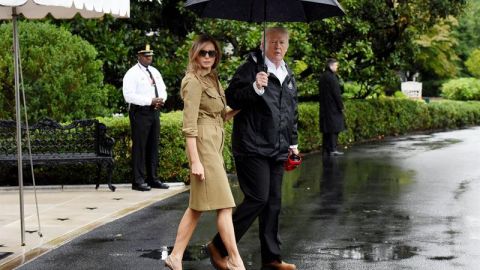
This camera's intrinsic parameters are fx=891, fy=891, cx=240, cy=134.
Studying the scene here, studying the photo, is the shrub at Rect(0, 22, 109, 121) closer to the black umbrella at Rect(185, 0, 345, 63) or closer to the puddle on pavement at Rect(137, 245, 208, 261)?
the puddle on pavement at Rect(137, 245, 208, 261)

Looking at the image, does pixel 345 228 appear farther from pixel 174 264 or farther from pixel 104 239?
pixel 174 264

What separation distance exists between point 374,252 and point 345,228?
127cm

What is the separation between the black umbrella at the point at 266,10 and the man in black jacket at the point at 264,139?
664 millimetres

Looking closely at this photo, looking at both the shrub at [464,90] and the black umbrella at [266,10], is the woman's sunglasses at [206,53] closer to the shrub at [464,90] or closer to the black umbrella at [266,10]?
the black umbrella at [266,10]

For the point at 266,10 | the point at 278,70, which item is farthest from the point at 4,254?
the point at 266,10

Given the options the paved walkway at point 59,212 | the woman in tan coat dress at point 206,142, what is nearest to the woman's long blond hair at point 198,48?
the woman in tan coat dress at point 206,142

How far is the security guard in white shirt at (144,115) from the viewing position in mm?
11789

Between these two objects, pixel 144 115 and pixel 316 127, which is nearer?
pixel 144 115

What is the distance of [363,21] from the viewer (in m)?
21.5

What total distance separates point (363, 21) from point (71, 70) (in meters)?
9.29

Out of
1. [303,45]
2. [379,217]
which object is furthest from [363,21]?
[379,217]

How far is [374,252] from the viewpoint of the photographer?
25.2 feet

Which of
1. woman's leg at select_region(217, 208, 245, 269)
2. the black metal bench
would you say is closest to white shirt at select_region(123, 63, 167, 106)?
the black metal bench

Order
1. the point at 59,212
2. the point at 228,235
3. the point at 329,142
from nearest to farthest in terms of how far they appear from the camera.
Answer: the point at 228,235
the point at 59,212
the point at 329,142
